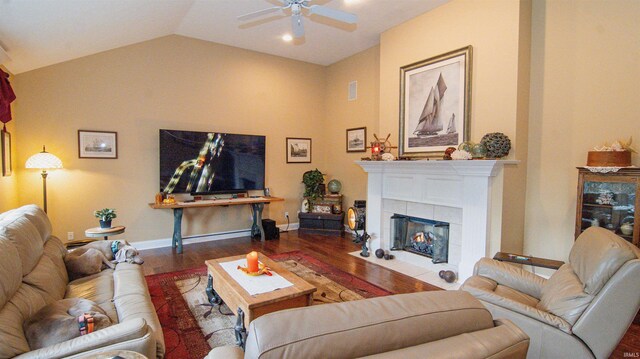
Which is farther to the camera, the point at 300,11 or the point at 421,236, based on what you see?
the point at 421,236

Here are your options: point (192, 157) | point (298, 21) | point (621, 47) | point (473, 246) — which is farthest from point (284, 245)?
point (621, 47)

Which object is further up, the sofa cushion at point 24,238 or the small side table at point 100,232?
the sofa cushion at point 24,238

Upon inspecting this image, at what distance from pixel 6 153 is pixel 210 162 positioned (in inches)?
96.3

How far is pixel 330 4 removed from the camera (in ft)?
13.5

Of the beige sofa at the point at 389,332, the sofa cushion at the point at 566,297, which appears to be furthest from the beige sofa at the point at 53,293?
the sofa cushion at the point at 566,297

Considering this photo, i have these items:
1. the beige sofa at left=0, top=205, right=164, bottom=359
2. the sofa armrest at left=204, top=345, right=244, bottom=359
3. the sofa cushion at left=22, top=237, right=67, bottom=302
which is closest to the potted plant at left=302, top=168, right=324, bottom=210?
the beige sofa at left=0, top=205, right=164, bottom=359

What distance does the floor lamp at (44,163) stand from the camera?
3827mm

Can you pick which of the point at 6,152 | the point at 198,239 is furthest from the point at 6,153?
the point at 198,239

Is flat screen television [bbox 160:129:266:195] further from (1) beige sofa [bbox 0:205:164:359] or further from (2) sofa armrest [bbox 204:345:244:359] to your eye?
(2) sofa armrest [bbox 204:345:244:359]

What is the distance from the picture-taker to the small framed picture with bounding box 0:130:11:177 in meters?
3.48

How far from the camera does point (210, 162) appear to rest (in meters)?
5.34

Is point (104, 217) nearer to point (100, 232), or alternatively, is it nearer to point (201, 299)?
point (100, 232)

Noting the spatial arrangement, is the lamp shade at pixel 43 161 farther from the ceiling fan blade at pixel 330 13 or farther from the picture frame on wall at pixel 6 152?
the ceiling fan blade at pixel 330 13

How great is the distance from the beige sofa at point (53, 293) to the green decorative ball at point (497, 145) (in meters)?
3.43
